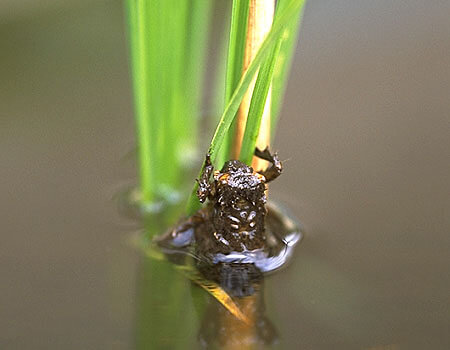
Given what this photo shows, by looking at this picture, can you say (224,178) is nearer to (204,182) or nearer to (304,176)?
(204,182)

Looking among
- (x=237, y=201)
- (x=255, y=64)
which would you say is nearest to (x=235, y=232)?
(x=237, y=201)

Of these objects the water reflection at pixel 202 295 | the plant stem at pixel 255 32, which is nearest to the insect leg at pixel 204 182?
the plant stem at pixel 255 32

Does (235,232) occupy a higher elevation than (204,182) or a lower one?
lower

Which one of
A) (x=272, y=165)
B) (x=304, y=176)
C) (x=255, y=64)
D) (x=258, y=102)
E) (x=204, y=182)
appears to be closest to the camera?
(x=255, y=64)

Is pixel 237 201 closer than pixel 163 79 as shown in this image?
Yes

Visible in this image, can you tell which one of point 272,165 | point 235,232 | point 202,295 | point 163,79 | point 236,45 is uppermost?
point 236,45

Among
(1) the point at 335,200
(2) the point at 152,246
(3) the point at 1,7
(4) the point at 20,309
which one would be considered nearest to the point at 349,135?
(1) the point at 335,200

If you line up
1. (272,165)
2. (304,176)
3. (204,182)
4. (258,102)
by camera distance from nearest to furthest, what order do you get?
(258,102) < (204,182) < (272,165) < (304,176)
